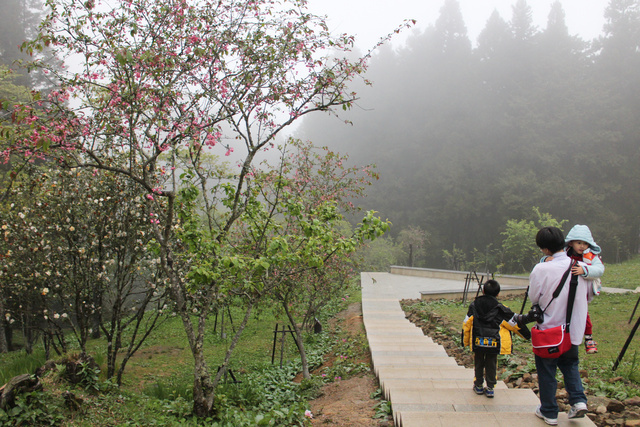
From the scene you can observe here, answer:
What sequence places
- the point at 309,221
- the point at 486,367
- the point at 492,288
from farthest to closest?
the point at 309,221 → the point at 492,288 → the point at 486,367

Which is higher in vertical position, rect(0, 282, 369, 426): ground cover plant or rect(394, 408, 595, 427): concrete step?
rect(394, 408, 595, 427): concrete step

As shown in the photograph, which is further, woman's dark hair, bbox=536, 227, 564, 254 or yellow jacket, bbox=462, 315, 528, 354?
yellow jacket, bbox=462, 315, 528, 354

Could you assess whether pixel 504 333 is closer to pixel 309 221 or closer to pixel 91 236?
pixel 309 221

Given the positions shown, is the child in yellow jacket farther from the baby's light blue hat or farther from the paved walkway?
the baby's light blue hat

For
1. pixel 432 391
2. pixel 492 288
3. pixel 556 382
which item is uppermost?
pixel 492 288

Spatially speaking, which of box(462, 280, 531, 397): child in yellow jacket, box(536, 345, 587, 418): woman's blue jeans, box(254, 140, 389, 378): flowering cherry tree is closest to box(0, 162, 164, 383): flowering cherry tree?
box(254, 140, 389, 378): flowering cherry tree

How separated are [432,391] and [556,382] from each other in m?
1.19

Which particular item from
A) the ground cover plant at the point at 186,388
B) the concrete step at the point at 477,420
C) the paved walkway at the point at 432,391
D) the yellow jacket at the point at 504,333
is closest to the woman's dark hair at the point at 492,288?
the yellow jacket at the point at 504,333

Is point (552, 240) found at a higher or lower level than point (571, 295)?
higher

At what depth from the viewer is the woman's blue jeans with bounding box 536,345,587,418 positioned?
3236mm

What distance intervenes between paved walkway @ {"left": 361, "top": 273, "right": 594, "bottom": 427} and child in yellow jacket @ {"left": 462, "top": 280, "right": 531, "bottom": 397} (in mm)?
201

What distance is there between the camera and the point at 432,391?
4090mm

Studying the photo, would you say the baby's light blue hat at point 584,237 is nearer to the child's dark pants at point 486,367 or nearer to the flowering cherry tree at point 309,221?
the child's dark pants at point 486,367

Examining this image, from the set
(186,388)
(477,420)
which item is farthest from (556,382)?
(186,388)
